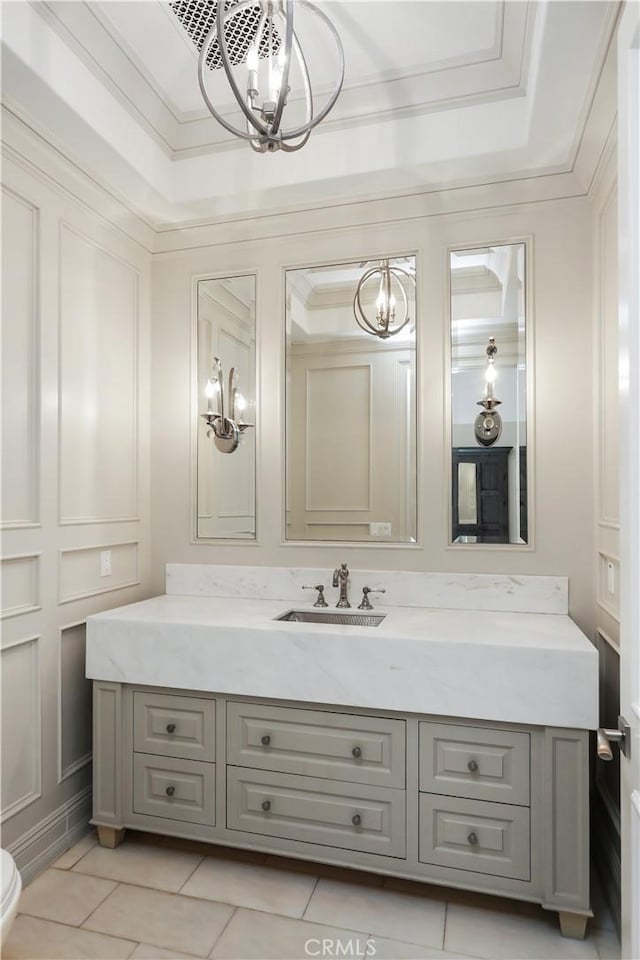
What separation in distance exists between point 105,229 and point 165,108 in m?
0.54

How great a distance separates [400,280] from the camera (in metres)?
2.61

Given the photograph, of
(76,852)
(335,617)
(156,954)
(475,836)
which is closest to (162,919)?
(156,954)

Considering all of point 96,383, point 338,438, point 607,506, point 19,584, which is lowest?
point 19,584

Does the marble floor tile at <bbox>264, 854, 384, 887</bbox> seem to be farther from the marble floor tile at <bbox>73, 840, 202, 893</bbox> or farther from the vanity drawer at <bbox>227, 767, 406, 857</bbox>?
the marble floor tile at <bbox>73, 840, 202, 893</bbox>

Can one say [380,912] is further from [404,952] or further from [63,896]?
[63,896]

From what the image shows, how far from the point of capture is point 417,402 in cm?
256

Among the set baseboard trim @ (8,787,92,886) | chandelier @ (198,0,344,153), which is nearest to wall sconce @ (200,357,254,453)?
chandelier @ (198,0,344,153)

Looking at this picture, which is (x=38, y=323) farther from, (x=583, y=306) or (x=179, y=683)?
(x=583, y=306)

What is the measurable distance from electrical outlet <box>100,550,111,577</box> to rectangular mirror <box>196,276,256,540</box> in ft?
1.41

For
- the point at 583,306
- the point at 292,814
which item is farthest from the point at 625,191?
the point at 292,814

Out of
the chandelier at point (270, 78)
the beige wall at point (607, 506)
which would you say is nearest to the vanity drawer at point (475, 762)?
the beige wall at point (607, 506)

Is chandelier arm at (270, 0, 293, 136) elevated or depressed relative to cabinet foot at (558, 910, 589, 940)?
elevated

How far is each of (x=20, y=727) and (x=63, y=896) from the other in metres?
0.56

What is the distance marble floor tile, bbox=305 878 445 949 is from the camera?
1.84 m
